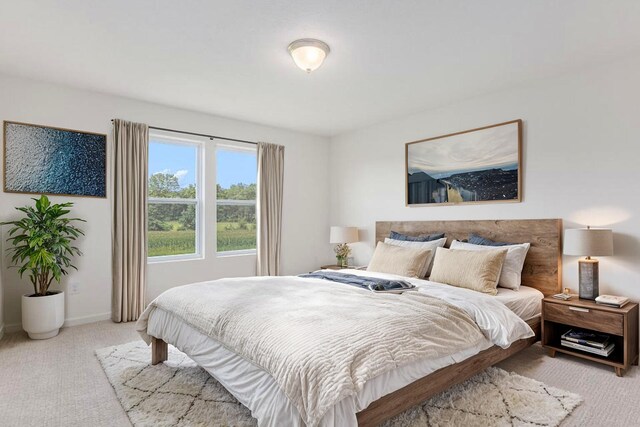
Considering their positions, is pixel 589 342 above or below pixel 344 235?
below

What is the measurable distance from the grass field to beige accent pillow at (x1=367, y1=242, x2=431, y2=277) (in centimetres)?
195

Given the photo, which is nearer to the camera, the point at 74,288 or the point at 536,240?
the point at 536,240

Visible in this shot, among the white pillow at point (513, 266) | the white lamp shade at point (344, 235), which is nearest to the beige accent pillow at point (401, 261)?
the white pillow at point (513, 266)

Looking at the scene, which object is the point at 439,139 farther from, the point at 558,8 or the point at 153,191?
the point at 153,191

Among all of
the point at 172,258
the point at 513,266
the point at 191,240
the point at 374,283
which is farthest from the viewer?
the point at 191,240

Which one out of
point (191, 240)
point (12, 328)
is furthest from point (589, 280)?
point (12, 328)

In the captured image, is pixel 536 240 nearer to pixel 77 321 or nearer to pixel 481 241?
pixel 481 241

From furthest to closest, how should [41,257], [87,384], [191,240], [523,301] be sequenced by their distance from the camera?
1. [191,240]
2. [41,257]
3. [523,301]
4. [87,384]

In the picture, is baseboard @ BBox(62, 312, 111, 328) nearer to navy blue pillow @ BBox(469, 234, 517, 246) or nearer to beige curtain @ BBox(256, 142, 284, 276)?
beige curtain @ BBox(256, 142, 284, 276)

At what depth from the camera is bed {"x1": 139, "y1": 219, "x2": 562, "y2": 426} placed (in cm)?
164

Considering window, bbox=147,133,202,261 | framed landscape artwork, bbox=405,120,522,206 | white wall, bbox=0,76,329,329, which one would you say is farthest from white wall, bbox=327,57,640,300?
window, bbox=147,133,202,261

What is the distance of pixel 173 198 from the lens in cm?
454

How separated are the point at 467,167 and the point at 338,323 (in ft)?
9.52

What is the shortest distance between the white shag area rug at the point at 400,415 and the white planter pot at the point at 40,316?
1.03m
